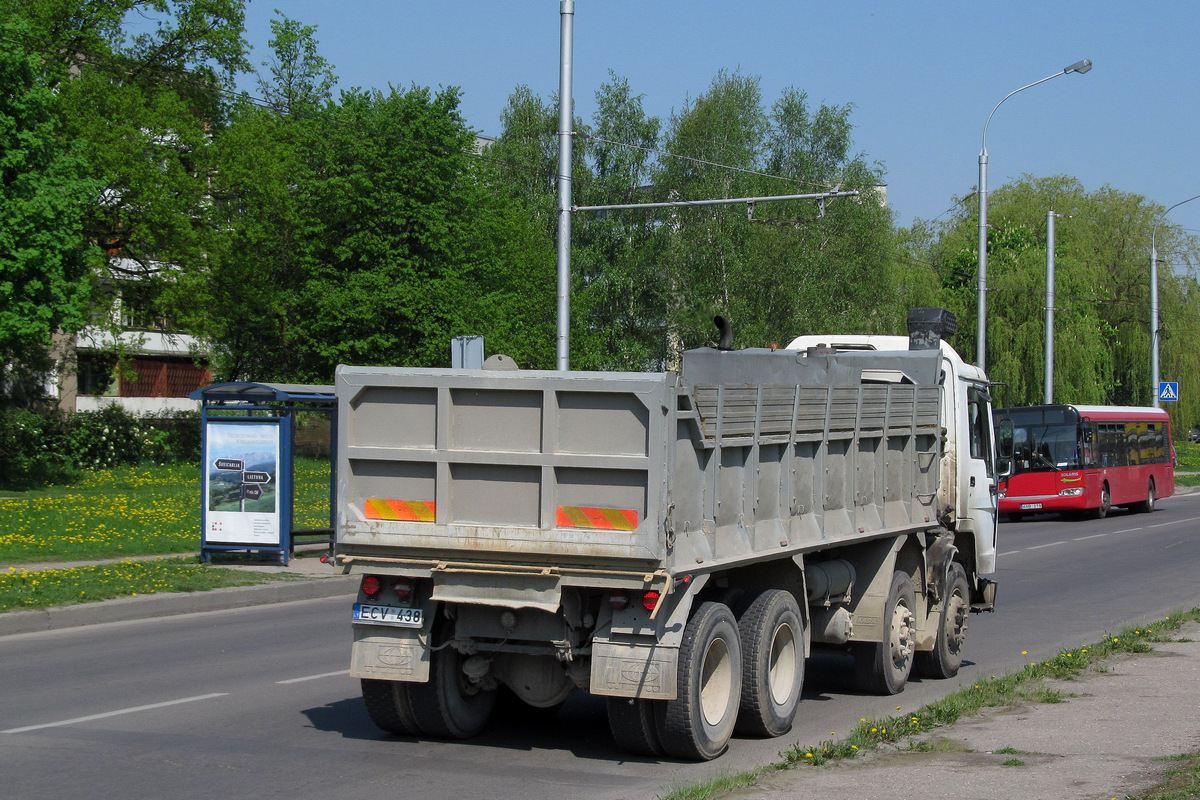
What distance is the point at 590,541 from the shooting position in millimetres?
6559

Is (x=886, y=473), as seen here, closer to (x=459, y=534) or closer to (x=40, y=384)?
(x=459, y=534)

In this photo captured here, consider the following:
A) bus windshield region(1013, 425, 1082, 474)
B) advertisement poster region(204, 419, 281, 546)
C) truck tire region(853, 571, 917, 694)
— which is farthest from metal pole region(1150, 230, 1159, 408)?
truck tire region(853, 571, 917, 694)

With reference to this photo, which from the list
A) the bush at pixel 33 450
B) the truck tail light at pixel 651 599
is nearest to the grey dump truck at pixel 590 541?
the truck tail light at pixel 651 599

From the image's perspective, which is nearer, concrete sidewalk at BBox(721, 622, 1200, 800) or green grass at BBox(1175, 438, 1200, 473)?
concrete sidewalk at BBox(721, 622, 1200, 800)

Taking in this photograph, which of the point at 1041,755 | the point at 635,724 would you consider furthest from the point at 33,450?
the point at 1041,755

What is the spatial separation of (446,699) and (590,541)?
5.39 feet

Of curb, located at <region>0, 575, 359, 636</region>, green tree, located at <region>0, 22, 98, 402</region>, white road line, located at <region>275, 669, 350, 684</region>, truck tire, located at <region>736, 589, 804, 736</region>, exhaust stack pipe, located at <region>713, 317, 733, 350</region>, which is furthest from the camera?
green tree, located at <region>0, 22, 98, 402</region>

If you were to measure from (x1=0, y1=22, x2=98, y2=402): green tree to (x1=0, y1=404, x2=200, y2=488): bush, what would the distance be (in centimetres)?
611

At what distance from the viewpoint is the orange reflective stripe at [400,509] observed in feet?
22.9

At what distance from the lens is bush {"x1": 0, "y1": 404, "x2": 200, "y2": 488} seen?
1362 inches

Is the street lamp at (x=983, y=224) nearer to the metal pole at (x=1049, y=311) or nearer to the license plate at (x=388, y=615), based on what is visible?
the metal pole at (x=1049, y=311)

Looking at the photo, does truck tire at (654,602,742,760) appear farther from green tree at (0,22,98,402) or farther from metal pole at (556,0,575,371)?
green tree at (0,22,98,402)

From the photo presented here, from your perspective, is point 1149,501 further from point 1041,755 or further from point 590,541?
point 590,541

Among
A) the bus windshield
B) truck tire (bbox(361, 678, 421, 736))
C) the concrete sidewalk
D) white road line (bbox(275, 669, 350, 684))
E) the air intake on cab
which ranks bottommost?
white road line (bbox(275, 669, 350, 684))
